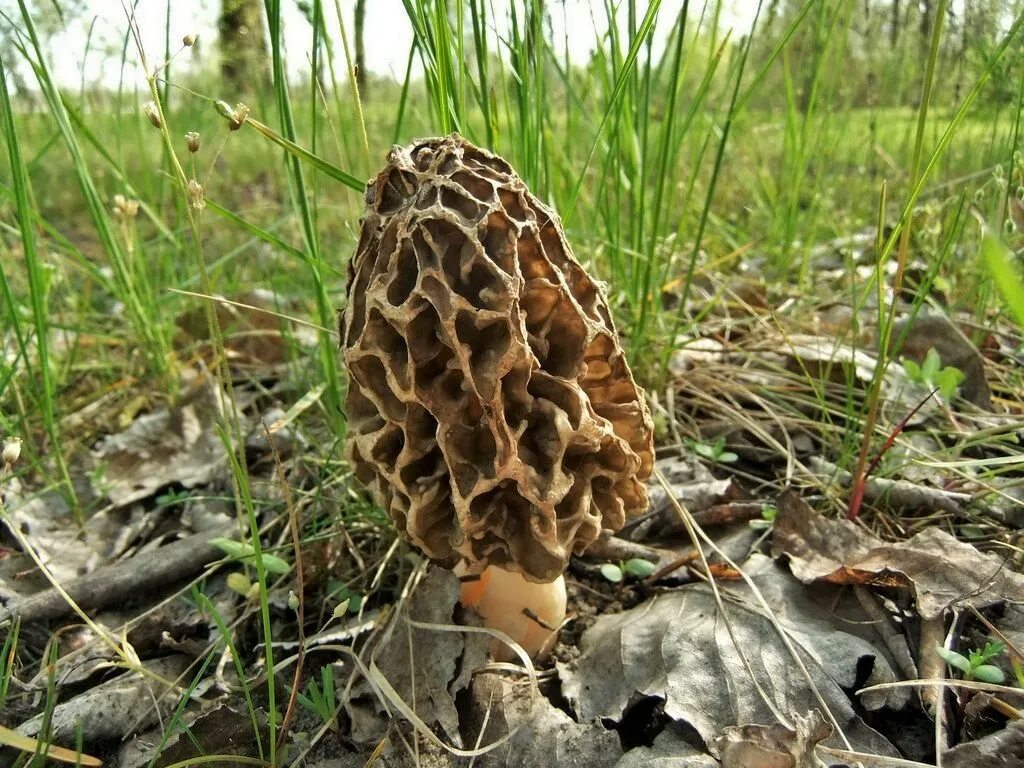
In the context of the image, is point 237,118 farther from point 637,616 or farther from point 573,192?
point 637,616

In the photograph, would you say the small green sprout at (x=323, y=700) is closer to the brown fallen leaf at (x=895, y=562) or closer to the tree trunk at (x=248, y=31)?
the brown fallen leaf at (x=895, y=562)

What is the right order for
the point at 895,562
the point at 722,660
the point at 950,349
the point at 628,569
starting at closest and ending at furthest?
the point at 722,660, the point at 895,562, the point at 628,569, the point at 950,349

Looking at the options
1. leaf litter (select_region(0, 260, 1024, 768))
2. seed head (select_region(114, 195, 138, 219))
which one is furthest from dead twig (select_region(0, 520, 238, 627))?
seed head (select_region(114, 195, 138, 219))

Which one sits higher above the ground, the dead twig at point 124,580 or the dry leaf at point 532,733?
the dead twig at point 124,580

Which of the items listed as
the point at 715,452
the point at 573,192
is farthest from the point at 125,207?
the point at 715,452

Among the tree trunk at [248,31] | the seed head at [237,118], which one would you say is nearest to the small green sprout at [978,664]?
the seed head at [237,118]

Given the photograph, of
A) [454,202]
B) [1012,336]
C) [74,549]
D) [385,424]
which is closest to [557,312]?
[454,202]

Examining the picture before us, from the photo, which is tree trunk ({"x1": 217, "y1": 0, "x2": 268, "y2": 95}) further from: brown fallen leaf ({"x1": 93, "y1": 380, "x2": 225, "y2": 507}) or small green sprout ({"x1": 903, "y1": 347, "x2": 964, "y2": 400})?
small green sprout ({"x1": 903, "y1": 347, "x2": 964, "y2": 400})
